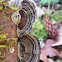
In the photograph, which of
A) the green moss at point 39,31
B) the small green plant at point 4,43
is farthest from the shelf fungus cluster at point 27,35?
the green moss at point 39,31

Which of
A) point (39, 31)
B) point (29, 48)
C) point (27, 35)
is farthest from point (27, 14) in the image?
point (39, 31)

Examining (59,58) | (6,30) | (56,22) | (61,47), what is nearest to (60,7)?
(56,22)

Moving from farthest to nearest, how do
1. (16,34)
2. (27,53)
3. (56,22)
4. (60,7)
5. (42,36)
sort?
(60,7) → (56,22) → (42,36) → (27,53) → (16,34)

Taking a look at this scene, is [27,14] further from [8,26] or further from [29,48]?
[29,48]

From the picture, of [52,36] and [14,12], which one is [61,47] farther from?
[14,12]

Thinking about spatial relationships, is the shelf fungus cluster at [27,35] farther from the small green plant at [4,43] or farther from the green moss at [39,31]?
the green moss at [39,31]

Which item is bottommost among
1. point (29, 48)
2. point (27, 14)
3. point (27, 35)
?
point (29, 48)
